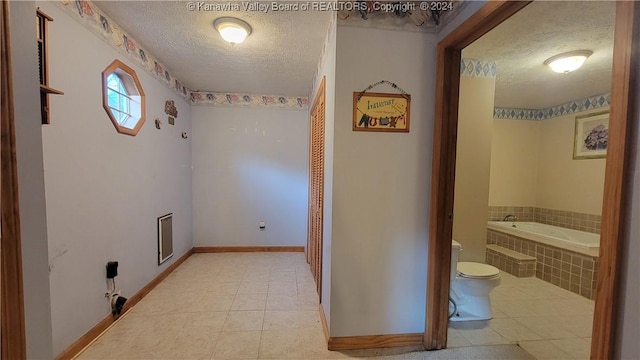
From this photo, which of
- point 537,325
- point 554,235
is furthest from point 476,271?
point 554,235

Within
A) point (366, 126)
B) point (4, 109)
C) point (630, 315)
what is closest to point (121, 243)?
point (4, 109)

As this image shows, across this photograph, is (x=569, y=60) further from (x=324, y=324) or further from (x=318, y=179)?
(x=324, y=324)

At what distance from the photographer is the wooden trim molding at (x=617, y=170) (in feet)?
2.58

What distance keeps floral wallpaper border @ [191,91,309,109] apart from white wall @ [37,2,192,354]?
3.44 feet

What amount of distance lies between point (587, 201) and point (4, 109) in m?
5.16

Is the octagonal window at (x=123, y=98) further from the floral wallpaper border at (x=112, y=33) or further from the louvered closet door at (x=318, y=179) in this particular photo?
the louvered closet door at (x=318, y=179)

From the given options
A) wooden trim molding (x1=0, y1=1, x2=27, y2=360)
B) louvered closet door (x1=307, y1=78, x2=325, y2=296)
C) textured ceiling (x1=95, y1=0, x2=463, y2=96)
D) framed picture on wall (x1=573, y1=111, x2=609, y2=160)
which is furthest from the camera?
framed picture on wall (x1=573, y1=111, x2=609, y2=160)

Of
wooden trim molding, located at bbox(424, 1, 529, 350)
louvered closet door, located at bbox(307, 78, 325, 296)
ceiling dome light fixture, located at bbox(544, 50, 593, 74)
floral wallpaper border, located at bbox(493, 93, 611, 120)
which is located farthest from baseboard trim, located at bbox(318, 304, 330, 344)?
floral wallpaper border, located at bbox(493, 93, 611, 120)

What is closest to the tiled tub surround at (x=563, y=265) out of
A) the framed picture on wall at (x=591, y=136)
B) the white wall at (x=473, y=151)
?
the white wall at (x=473, y=151)

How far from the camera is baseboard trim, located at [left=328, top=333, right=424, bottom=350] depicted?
178cm

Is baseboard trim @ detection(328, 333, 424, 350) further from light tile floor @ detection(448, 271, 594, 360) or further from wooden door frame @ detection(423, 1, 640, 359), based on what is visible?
light tile floor @ detection(448, 271, 594, 360)

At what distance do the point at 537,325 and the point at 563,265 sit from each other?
1.21m

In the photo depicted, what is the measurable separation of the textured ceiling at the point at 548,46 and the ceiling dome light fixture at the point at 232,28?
1818 mm

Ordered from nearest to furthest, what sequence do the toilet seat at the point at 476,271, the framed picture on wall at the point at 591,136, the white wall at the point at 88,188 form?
the white wall at the point at 88,188, the toilet seat at the point at 476,271, the framed picture on wall at the point at 591,136
